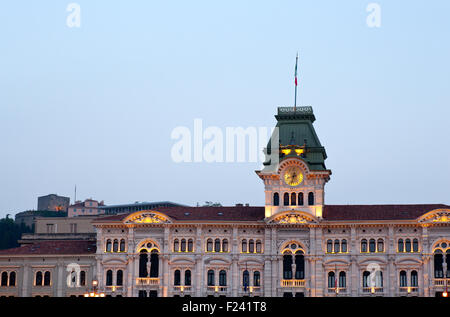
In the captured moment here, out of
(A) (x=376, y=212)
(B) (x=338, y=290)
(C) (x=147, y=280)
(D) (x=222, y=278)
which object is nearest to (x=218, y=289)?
(D) (x=222, y=278)

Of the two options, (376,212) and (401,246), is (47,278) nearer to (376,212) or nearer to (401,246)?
(376,212)

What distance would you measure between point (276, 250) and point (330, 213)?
829cm

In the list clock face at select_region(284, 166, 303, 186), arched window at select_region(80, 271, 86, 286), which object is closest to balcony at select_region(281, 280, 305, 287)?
clock face at select_region(284, 166, 303, 186)

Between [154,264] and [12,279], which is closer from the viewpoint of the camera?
[154,264]

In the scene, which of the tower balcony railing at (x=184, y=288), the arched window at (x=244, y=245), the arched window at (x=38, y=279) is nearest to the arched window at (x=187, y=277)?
the tower balcony railing at (x=184, y=288)

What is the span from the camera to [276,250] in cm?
9712

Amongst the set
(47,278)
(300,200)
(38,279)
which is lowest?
(38,279)

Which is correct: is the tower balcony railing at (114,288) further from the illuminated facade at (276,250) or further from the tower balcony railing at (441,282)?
the tower balcony railing at (441,282)

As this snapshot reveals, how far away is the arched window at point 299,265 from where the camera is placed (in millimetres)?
96688

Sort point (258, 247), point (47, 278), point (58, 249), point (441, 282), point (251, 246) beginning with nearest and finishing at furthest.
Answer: point (441, 282), point (258, 247), point (251, 246), point (47, 278), point (58, 249)

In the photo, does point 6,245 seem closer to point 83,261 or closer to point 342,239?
point 83,261

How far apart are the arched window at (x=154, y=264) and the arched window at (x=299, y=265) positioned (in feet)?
55.9

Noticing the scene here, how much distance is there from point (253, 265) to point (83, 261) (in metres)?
21.5

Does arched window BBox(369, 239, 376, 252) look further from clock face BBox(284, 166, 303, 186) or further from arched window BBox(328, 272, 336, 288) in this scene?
clock face BBox(284, 166, 303, 186)
